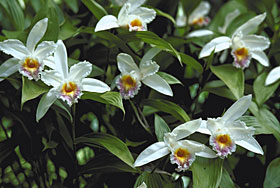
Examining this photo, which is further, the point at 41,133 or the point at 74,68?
the point at 41,133

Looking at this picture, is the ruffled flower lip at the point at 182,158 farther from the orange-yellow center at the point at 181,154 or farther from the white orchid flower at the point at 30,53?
the white orchid flower at the point at 30,53

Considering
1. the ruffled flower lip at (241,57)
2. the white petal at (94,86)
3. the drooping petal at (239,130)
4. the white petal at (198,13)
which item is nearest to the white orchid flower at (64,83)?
the white petal at (94,86)

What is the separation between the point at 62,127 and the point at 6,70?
23 cm

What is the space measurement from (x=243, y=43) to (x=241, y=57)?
49mm

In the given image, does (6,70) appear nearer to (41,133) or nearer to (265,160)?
(41,133)

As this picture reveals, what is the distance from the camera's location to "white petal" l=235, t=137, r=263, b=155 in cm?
98

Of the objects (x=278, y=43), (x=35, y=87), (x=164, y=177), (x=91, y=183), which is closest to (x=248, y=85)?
(x=278, y=43)

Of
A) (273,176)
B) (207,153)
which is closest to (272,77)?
(273,176)

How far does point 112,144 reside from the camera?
3.21 ft

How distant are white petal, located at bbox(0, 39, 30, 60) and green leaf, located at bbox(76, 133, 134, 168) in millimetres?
269

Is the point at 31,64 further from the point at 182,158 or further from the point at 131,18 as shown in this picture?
the point at 182,158

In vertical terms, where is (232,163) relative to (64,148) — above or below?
below

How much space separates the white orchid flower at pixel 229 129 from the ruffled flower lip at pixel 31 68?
16.7 inches

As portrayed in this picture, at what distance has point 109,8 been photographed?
1.20m
